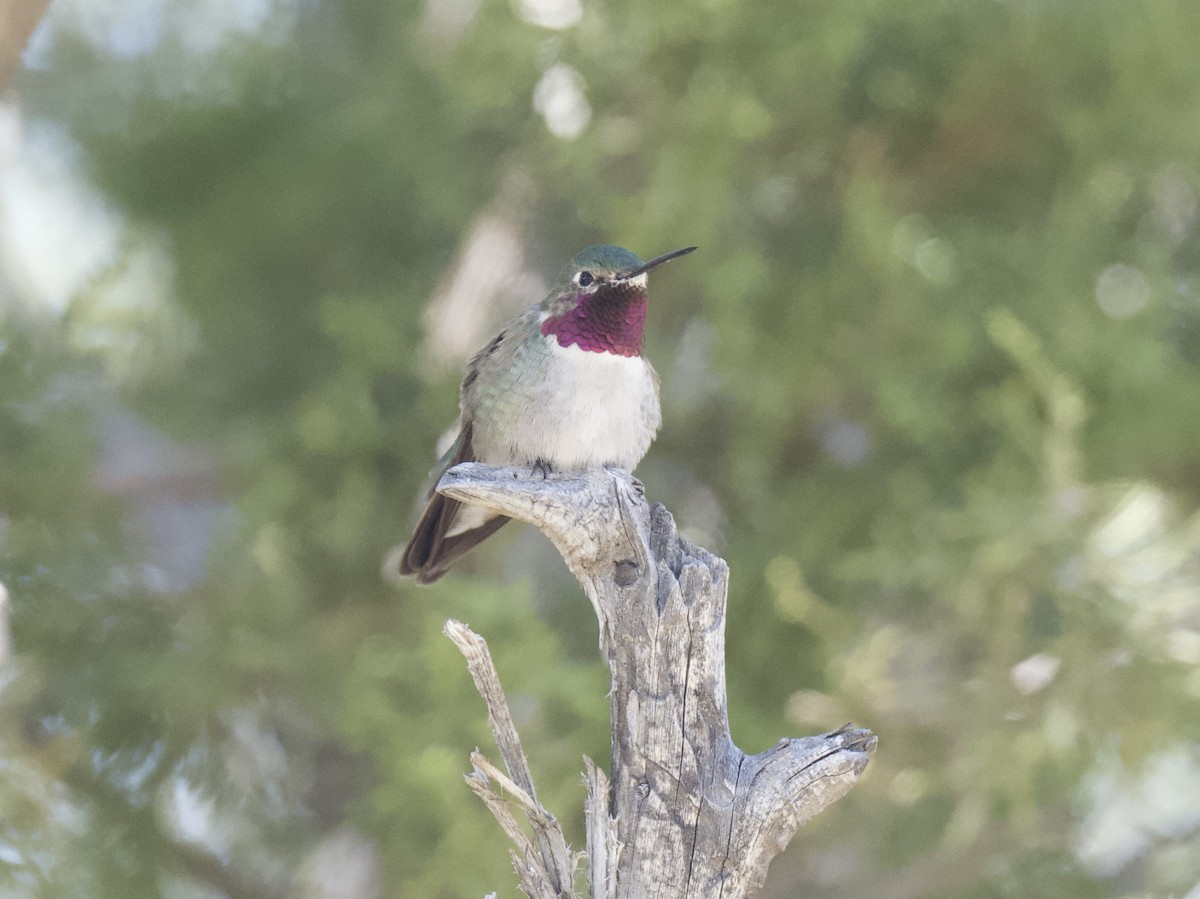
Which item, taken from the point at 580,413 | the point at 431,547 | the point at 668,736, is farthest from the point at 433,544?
the point at 668,736

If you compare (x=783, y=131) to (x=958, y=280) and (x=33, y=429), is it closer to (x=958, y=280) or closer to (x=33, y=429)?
(x=958, y=280)

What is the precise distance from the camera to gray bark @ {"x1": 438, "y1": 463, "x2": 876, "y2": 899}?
1987 millimetres

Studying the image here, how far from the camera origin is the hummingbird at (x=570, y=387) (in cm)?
281

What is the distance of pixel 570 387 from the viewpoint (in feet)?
9.24

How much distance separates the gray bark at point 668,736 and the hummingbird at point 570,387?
1.61 ft

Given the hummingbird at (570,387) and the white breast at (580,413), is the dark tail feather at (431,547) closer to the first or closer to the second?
the hummingbird at (570,387)

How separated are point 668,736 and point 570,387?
972mm

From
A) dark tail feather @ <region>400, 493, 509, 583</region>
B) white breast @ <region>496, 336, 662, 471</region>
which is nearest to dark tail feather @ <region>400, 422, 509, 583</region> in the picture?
dark tail feather @ <region>400, 493, 509, 583</region>

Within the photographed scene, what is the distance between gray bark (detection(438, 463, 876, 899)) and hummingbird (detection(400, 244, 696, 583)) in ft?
1.61

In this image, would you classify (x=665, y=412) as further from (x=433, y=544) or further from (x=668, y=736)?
(x=668, y=736)

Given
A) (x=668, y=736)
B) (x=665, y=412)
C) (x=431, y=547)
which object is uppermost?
(x=665, y=412)

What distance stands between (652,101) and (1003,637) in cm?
216

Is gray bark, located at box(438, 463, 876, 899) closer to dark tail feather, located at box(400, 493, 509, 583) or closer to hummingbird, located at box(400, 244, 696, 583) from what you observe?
hummingbird, located at box(400, 244, 696, 583)

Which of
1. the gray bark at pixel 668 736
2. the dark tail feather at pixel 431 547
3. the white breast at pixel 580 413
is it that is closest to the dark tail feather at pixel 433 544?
the dark tail feather at pixel 431 547
